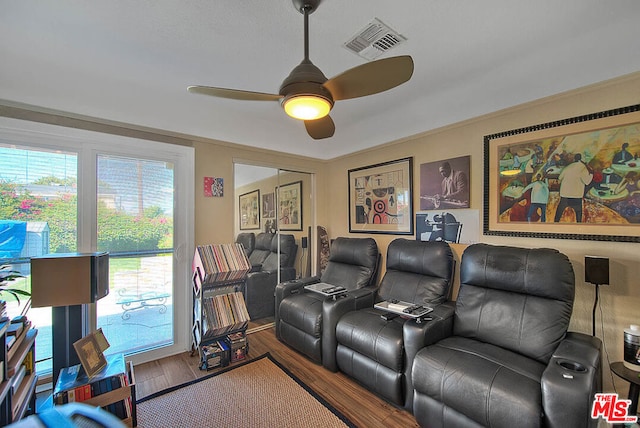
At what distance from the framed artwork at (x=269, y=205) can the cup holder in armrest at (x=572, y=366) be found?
3.04 meters

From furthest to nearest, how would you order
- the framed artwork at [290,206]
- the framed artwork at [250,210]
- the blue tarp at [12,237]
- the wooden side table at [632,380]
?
the framed artwork at [290,206] < the framed artwork at [250,210] < the blue tarp at [12,237] < the wooden side table at [632,380]

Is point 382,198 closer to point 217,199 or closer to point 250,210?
point 250,210

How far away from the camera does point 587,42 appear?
71.9 inches

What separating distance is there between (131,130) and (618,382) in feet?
14.5

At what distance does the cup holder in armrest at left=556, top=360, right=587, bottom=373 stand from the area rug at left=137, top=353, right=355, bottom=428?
1322mm

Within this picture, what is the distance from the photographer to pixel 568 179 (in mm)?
2080

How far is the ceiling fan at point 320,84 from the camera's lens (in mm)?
1328

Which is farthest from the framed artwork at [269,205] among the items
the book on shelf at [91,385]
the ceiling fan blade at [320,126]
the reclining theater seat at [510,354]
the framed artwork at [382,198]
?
the reclining theater seat at [510,354]

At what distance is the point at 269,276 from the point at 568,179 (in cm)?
319

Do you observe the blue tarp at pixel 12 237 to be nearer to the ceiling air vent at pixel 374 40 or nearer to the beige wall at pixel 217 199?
the beige wall at pixel 217 199

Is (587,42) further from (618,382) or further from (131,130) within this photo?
(131,130)

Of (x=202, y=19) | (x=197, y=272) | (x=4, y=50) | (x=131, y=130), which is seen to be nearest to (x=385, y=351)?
(x=197, y=272)

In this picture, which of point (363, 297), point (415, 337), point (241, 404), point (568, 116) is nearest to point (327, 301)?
point (363, 297)

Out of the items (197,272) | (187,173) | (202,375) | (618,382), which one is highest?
(187,173)
